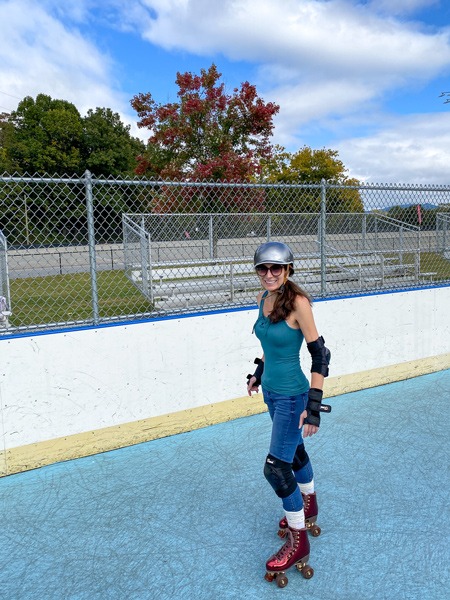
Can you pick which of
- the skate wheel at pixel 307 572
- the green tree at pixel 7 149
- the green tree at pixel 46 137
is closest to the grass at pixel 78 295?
the skate wheel at pixel 307 572

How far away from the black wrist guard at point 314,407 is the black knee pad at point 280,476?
29 cm

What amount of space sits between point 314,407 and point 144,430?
2.30m

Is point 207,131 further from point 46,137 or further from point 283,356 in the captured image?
point 46,137

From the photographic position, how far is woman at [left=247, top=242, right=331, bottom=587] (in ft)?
7.91

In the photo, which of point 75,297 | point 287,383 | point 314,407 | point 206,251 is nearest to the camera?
point 314,407

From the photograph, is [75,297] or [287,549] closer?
[287,549]

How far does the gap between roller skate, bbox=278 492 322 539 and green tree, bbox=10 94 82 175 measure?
3844 cm

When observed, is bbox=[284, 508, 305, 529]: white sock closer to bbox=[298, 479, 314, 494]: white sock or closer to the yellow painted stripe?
bbox=[298, 479, 314, 494]: white sock

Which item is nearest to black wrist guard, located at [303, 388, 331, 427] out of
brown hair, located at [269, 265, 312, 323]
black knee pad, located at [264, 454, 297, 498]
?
black knee pad, located at [264, 454, 297, 498]

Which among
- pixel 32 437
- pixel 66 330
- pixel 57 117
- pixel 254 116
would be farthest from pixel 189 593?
pixel 57 117

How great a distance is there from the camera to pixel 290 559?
7.99ft

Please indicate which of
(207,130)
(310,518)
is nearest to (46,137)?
(207,130)

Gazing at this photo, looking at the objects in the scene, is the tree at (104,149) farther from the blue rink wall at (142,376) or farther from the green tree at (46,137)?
the blue rink wall at (142,376)

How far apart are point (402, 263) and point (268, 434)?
9.04 m
